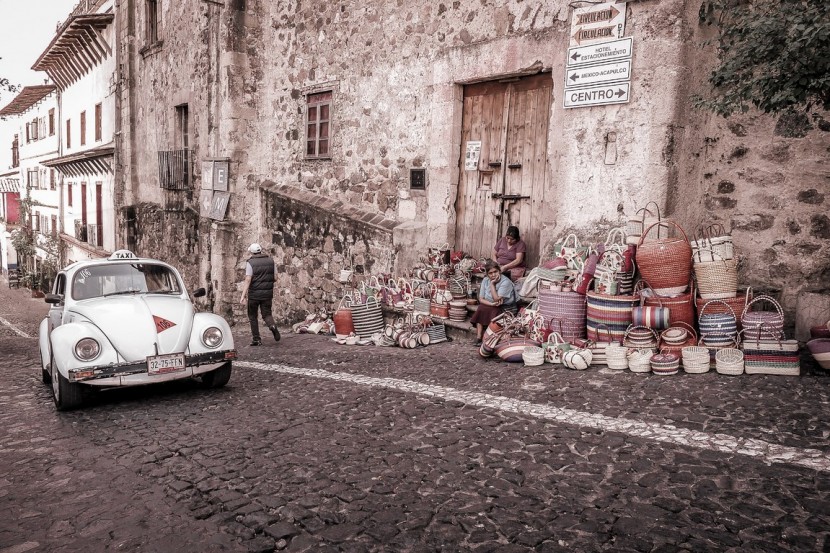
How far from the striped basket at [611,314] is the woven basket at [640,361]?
0.38 meters

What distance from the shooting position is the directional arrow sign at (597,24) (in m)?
6.87

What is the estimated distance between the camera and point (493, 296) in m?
7.51

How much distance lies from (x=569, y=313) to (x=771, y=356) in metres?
1.93

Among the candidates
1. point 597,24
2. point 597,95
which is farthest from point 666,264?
point 597,24

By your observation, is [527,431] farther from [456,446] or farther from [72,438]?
[72,438]

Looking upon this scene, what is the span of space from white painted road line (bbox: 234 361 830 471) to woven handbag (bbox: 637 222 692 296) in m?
2.00

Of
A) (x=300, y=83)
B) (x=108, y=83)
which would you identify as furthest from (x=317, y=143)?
(x=108, y=83)

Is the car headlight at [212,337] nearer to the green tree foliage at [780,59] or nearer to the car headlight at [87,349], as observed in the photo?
the car headlight at [87,349]

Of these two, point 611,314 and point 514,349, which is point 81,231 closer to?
point 514,349

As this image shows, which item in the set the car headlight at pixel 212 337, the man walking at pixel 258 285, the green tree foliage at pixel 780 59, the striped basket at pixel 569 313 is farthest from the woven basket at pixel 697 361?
the man walking at pixel 258 285

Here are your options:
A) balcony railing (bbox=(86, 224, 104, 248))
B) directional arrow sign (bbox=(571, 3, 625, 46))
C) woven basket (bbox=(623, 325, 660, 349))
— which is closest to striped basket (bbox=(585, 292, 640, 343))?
woven basket (bbox=(623, 325, 660, 349))

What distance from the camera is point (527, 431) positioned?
446 centimetres

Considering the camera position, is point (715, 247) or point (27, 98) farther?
point (27, 98)

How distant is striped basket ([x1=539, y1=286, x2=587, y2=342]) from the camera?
6.64 metres
